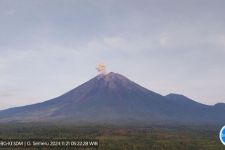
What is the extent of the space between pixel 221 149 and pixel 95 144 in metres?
→ 118

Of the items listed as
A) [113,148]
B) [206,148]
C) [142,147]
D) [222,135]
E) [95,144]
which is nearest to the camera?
[222,135]

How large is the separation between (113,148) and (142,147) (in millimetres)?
14496

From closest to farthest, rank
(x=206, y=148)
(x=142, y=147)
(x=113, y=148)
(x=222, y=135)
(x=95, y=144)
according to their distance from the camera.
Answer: (x=222, y=135) → (x=95, y=144) → (x=113, y=148) → (x=142, y=147) → (x=206, y=148)

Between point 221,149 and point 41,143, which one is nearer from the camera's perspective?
point 41,143

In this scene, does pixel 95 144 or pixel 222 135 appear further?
pixel 95 144

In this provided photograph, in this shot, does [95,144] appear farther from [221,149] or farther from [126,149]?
[221,149]

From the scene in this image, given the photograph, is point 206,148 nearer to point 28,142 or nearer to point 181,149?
point 181,149

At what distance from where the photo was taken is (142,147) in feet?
465

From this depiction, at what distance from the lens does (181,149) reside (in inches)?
5856

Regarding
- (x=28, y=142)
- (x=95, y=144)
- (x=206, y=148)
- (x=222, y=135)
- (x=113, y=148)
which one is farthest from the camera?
(x=206, y=148)

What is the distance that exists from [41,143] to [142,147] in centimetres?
10463

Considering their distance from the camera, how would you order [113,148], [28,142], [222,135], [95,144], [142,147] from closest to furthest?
[222,135] → [95,144] → [28,142] → [113,148] → [142,147]

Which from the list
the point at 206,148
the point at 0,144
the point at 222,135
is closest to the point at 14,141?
the point at 0,144

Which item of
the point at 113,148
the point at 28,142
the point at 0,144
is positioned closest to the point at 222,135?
the point at 28,142
